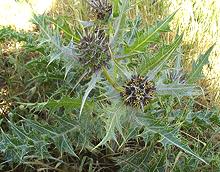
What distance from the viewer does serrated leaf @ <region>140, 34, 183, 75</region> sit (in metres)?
1.46

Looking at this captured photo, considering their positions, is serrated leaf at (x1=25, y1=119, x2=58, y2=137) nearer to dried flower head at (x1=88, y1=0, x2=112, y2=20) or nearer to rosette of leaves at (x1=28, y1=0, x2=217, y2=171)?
rosette of leaves at (x1=28, y1=0, x2=217, y2=171)

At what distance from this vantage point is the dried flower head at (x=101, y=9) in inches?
66.7

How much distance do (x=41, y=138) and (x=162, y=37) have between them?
4.18 feet

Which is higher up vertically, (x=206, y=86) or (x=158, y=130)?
(x=158, y=130)

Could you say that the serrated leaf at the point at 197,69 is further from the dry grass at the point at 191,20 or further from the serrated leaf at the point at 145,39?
the dry grass at the point at 191,20

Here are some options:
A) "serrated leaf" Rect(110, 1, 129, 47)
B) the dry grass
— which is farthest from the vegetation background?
"serrated leaf" Rect(110, 1, 129, 47)

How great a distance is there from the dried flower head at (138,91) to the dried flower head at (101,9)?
314 mm

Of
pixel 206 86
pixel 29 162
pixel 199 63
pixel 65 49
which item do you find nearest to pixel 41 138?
pixel 29 162

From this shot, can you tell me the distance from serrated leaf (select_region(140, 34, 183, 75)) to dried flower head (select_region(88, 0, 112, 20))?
0.28 metres

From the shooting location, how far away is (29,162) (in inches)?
70.6

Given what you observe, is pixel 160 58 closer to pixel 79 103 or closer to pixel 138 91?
pixel 138 91

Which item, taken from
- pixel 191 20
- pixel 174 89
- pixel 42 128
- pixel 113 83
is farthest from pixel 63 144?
pixel 191 20

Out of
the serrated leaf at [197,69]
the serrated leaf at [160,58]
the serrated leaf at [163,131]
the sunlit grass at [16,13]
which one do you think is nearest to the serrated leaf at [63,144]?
the serrated leaf at [163,131]

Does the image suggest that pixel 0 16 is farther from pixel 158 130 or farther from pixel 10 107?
pixel 158 130
